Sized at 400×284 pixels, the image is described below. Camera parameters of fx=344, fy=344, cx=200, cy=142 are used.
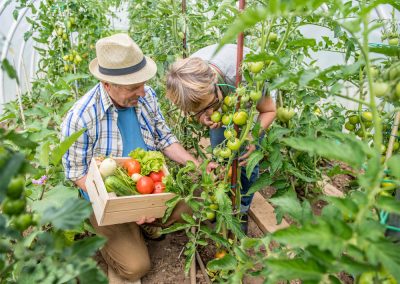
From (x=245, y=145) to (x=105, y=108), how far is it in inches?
31.8

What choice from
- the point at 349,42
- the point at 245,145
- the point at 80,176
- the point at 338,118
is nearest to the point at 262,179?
the point at 245,145

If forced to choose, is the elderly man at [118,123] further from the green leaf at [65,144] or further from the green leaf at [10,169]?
the green leaf at [10,169]

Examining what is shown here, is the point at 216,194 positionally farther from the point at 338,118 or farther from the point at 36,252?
the point at 36,252

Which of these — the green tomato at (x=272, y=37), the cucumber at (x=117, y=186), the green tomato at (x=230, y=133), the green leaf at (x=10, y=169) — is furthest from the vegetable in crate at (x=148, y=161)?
the green leaf at (x=10, y=169)

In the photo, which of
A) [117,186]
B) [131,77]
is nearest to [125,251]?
[117,186]

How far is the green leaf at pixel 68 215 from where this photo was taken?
583mm

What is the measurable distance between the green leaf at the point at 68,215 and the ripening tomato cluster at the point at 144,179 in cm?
105

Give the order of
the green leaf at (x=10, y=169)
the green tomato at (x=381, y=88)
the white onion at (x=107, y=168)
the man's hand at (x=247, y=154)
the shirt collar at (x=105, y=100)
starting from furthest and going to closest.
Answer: the shirt collar at (x=105, y=100) → the white onion at (x=107, y=168) → the man's hand at (x=247, y=154) → the green tomato at (x=381, y=88) → the green leaf at (x=10, y=169)

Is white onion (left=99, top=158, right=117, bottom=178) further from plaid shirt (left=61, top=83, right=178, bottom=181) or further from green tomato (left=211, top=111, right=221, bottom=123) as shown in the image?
green tomato (left=211, top=111, right=221, bottom=123)

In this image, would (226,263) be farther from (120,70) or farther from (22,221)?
(120,70)

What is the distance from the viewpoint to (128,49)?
179 cm

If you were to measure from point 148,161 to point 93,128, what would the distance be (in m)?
0.37

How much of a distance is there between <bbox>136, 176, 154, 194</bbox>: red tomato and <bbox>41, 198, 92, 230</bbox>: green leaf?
1.05 metres

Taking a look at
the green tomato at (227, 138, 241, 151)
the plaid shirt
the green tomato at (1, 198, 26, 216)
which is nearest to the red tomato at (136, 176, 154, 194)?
the plaid shirt
